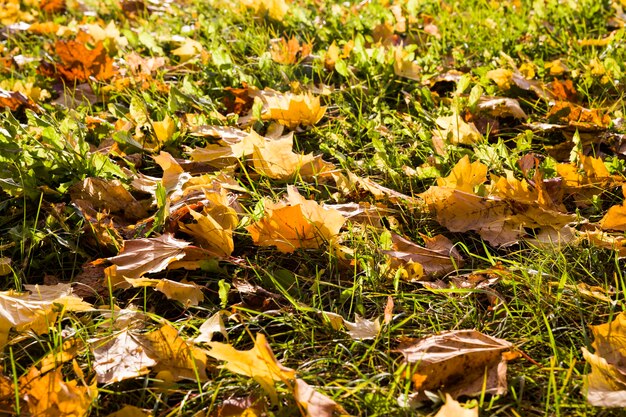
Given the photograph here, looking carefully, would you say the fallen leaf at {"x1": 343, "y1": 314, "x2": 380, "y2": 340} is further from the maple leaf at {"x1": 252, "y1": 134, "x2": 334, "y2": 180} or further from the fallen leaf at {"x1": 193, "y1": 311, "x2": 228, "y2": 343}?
the maple leaf at {"x1": 252, "y1": 134, "x2": 334, "y2": 180}

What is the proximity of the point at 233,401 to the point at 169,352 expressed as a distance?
0.58ft

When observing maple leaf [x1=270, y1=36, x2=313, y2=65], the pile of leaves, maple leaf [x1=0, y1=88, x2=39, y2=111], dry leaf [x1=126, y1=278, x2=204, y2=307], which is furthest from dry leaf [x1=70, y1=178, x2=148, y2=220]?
maple leaf [x1=270, y1=36, x2=313, y2=65]

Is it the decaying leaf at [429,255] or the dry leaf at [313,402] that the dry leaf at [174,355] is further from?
the decaying leaf at [429,255]

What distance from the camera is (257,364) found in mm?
1179

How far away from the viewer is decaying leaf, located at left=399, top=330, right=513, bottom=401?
120 cm

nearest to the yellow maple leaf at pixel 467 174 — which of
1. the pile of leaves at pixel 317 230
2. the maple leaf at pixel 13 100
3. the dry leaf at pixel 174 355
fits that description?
the pile of leaves at pixel 317 230

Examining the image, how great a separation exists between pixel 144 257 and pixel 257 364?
510 mm

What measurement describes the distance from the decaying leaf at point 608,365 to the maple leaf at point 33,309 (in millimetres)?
1010

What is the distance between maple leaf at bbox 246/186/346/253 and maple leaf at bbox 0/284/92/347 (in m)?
0.44

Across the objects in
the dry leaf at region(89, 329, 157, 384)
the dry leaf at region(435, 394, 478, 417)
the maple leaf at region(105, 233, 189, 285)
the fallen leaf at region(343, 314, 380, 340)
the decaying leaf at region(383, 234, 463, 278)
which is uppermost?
the dry leaf at region(435, 394, 478, 417)

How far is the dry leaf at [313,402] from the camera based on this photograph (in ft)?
3.69

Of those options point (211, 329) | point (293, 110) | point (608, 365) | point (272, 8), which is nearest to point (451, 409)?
point (608, 365)

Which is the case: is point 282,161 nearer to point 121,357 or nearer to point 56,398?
point 121,357

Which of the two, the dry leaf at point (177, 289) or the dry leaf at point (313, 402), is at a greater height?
the dry leaf at point (313, 402)
